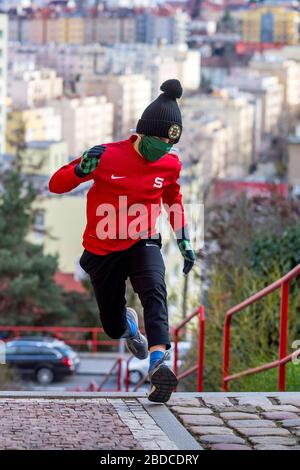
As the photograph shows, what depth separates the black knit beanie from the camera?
22.2 ft

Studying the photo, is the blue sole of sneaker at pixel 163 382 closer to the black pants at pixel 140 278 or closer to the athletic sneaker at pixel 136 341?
the black pants at pixel 140 278

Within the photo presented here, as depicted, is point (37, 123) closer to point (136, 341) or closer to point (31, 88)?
point (31, 88)

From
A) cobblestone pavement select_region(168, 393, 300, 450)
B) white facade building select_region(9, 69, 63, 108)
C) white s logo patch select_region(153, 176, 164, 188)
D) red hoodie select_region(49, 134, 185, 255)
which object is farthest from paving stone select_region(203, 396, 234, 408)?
white facade building select_region(9, 69, 63, 108)

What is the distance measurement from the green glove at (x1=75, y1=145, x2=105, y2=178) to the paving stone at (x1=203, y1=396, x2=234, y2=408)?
4.08ft

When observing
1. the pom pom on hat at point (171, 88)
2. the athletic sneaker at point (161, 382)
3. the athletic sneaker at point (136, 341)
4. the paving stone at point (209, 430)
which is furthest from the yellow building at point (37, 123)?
the paving stone at point (209, 430)

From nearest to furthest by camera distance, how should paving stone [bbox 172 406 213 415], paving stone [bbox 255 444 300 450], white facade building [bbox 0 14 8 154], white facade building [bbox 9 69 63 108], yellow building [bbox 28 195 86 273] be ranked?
paving stone [bbox 255 444 300 450] < paving stone [bbox 172 406 213 415] < yellow building [bbox 28 195 86 273] < white facade building [bbox 0 14 8 154] < white facade building [bbox 9 69 63 108]

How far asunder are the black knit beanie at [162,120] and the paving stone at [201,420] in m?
1.33

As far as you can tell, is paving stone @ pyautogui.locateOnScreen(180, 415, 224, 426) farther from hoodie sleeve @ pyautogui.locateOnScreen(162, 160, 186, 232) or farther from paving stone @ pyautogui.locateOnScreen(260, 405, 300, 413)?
hoodie sleeve @ pyautogui.locateOnScreen(162, 160, 186, 232)

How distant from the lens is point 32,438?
5.76 m

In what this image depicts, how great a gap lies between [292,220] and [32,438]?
1608cm

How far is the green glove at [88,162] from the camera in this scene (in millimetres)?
6633

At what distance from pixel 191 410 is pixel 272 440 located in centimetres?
80

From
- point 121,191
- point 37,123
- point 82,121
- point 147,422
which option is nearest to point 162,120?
point 121,191
